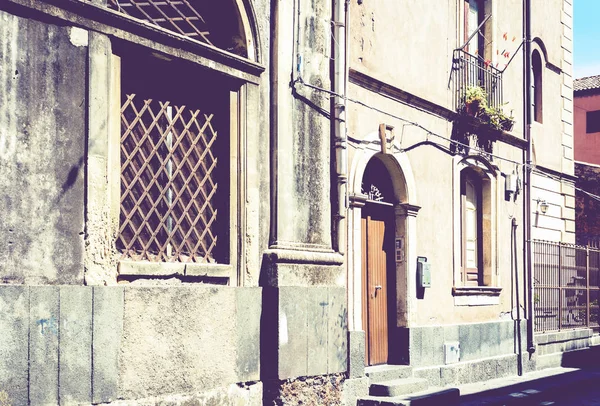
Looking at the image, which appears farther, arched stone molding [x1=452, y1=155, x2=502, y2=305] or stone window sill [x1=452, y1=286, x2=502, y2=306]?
arched stone molding [x1=452, y1=155, x2=502, y2=305]

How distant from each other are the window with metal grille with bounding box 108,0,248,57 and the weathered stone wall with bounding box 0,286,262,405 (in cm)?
253

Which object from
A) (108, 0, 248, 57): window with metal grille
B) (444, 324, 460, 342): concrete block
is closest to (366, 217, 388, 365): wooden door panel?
(444, 324, 460, 342): concrete block

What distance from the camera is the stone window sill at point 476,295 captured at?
41.8 ft

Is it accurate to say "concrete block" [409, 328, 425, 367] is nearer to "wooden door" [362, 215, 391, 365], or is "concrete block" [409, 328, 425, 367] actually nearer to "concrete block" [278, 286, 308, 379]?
"wooden door" [362, 215, 391, 365]

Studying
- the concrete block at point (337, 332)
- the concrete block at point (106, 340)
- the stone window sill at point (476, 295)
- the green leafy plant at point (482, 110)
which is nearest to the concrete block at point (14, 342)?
the concrete block at point (106, 340)

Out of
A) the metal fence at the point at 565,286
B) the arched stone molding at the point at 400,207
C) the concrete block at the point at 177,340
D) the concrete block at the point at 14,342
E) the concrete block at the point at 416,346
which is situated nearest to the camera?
the concrete block at the point at 14,342

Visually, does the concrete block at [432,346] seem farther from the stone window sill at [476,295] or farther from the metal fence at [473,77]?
the metal fence at [473,77]

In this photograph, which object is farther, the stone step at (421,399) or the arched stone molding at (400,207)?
the arched stone molding at (400,207)

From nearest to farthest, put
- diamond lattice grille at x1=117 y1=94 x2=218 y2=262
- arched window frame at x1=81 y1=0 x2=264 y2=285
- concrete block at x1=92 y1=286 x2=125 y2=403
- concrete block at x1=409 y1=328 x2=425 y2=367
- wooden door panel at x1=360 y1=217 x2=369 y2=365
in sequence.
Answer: concrete block at x1=92 y1=286 x2=125 y2=403 < arched window frame at x1=81 y1=0 x2=264 y2=285 < diamond lattice grille at x1=117 y1=94 x2=218 y2=262 < wooden door panel at x1=360 y1=217 x2=369 y2=365 < concrete block at x1=409 y1=328 x2=425 y2=367

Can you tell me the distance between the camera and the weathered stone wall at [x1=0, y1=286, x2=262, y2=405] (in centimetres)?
629

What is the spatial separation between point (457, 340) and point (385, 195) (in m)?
2.58

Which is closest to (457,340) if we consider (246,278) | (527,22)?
(246,278)

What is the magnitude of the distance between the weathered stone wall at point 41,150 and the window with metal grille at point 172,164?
71cm

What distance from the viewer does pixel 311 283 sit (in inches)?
359
